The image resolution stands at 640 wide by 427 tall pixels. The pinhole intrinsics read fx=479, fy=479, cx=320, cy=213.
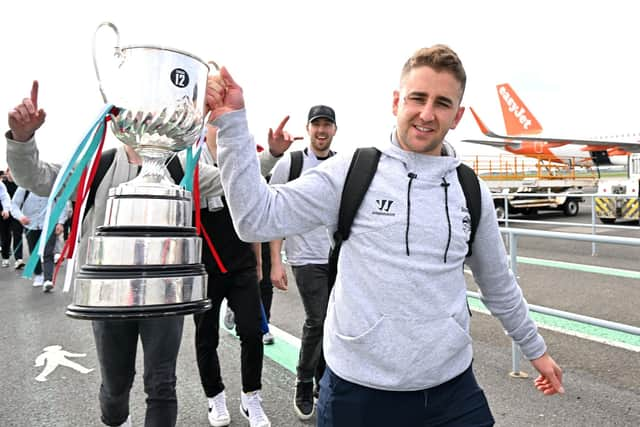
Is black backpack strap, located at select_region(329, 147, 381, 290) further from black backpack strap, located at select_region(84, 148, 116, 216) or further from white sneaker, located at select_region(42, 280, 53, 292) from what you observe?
white sneaker, located at select_region(42, 280, 53, 292)

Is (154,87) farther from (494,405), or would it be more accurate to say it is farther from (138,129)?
(494,405)

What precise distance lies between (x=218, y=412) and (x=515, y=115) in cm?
3005

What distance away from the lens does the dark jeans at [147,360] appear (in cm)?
200

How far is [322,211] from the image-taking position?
147cm

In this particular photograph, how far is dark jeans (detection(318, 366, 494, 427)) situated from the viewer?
4.58 ft

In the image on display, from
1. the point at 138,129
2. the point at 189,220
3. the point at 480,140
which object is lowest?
the point at 189,220

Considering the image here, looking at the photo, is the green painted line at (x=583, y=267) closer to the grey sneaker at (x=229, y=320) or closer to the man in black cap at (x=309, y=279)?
the grey sneaker at (x=229, y=320)

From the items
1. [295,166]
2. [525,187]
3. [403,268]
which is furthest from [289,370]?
[525,187]

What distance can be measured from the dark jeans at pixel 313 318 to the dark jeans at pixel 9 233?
7193 millimetres

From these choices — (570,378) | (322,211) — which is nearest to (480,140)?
(570,378)

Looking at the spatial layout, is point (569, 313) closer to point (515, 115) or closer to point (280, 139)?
point (280, 139)

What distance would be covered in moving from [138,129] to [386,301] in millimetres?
814

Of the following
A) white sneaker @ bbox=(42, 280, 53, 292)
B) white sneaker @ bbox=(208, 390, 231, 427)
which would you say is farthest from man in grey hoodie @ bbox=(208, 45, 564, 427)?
white sneaker @ bbox=(42, 280, 53, 292)

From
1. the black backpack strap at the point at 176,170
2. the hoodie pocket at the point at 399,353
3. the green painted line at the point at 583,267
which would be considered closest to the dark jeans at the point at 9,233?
the black backpack strap at the point at 176,170
